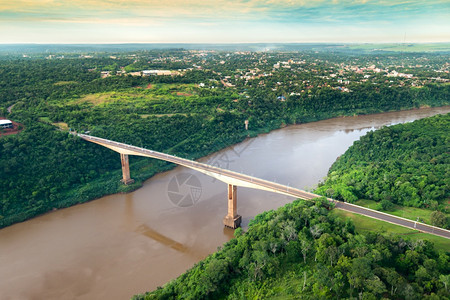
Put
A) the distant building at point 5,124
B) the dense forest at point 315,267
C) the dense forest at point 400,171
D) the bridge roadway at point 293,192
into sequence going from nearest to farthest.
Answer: the dense forest at point 315,267 < the bridge roadway at point 293,192 < the dense forest at point 400,171 < the distant building at point 5,124

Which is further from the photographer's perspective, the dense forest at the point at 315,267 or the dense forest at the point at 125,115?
the dense forest at the point at 125,115

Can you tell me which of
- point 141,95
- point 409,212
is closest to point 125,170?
point 409,212

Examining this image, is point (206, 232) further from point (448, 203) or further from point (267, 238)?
point (448, 203)

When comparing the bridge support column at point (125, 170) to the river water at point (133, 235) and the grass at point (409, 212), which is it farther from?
the grass at point (409, 212)

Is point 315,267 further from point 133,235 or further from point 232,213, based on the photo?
point 133,235

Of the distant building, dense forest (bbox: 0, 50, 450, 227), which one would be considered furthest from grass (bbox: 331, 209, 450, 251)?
the distant building

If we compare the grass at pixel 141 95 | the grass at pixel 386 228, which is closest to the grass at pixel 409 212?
the grass at pixel 386 228
